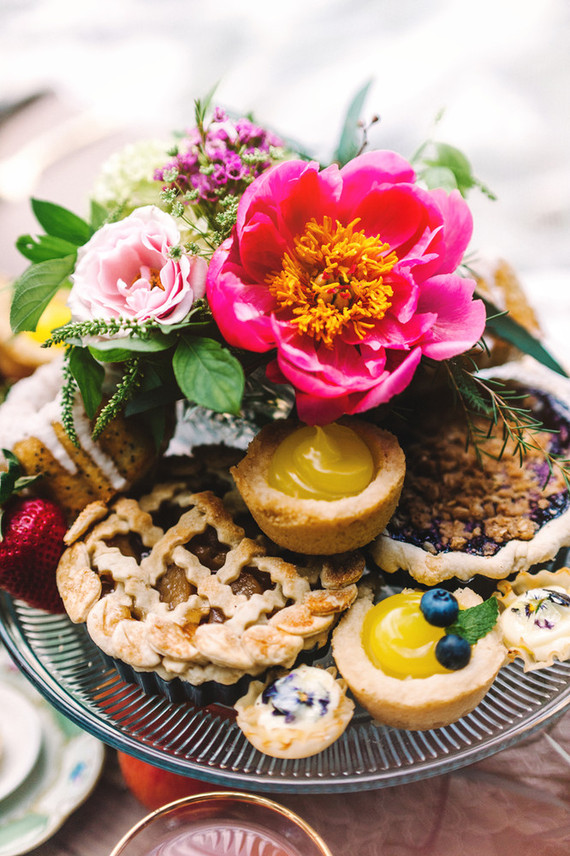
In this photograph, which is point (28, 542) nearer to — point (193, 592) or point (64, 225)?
point (193, 592)

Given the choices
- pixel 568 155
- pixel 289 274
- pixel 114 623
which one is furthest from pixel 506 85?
pixel 114 623

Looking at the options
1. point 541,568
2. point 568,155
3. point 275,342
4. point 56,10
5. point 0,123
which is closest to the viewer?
point 275,342

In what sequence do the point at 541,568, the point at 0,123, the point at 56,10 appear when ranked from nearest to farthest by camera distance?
the point at 541,568 < the point at 0,123 < the point at 56,10

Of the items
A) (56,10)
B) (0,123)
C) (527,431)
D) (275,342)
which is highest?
(56,10)

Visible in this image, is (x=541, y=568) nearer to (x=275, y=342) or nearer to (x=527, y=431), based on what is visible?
(x=527, y=431)

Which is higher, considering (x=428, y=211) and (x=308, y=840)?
(x=428, y=211)

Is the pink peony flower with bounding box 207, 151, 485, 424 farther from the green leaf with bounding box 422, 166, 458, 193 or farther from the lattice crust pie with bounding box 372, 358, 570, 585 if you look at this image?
the lattice crust pie with bounding box 372, 358, 570, 585

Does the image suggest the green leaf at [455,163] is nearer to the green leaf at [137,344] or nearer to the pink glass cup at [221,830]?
the green leaf at [137,344]

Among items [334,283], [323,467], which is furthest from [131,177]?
[323,467]

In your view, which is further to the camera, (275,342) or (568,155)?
(568,155)
